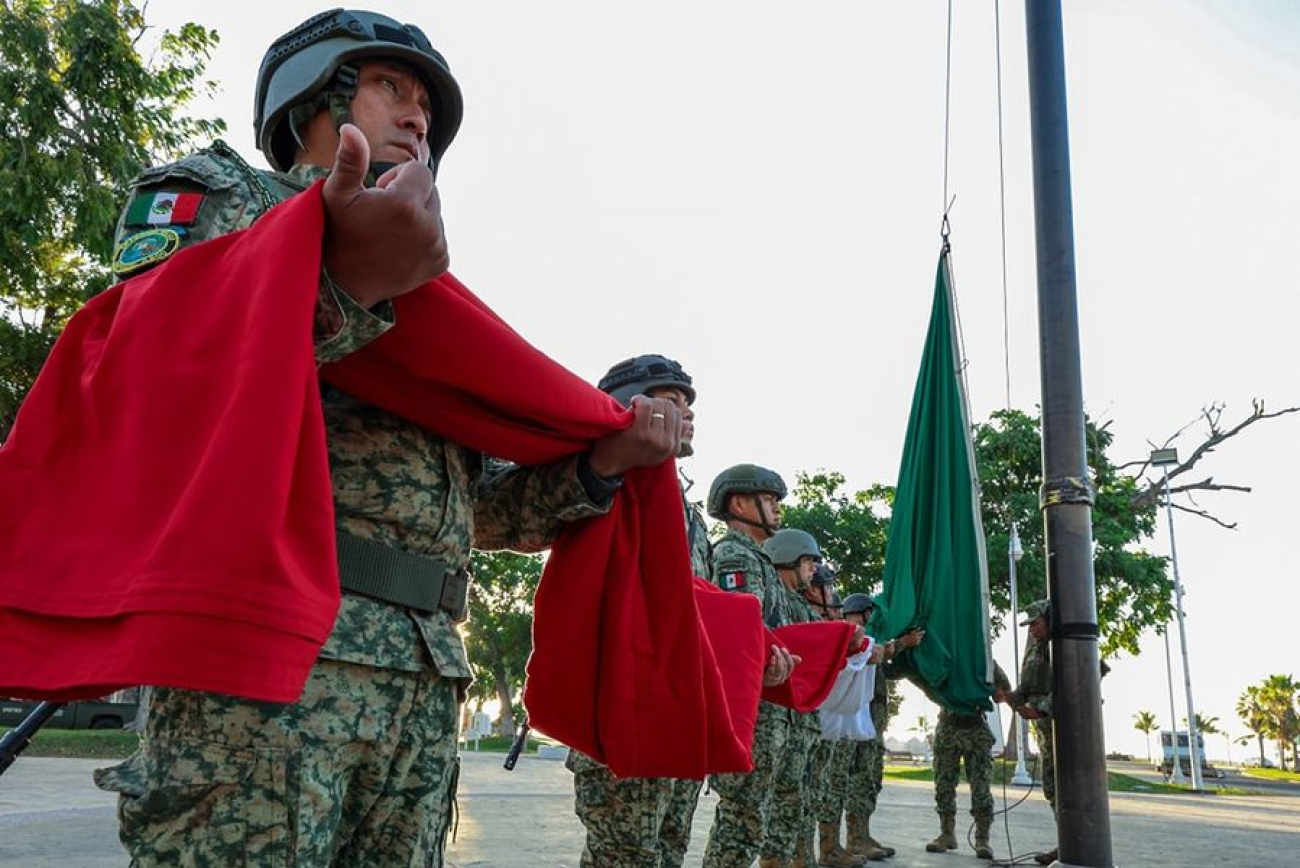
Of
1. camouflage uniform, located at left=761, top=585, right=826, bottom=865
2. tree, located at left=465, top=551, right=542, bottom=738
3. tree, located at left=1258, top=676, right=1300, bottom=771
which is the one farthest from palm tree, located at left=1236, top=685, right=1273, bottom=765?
camouflage uniform, located at left=761, top=585, right=826, bottom=865

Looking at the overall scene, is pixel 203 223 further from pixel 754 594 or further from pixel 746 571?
pixel 746 571

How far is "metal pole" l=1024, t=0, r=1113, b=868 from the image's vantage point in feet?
14.4

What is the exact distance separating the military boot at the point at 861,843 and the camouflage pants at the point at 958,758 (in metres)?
0.99

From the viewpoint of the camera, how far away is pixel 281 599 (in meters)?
1.25

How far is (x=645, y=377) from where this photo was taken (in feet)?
14.6

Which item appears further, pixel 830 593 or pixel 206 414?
pixel 830 593

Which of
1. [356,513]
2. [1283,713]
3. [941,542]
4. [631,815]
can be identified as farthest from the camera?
[1283,713]

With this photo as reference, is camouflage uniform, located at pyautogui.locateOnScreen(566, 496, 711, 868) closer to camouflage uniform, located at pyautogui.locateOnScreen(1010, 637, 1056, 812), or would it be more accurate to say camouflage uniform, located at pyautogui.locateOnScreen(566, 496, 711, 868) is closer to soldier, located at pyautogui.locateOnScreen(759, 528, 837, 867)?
soldier, located at pyautogui.locateOnScreen(759, 528, 837, 867)

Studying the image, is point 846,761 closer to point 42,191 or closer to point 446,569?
point 446,569

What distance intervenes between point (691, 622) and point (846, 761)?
6.95 meters

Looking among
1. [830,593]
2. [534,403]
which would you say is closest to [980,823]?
[830,593]

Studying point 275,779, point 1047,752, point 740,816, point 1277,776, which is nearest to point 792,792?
point 740,816

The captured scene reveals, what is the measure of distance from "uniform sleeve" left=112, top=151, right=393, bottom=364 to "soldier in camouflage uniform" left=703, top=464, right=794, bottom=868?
280 cm

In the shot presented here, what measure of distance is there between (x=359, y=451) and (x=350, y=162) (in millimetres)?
568
